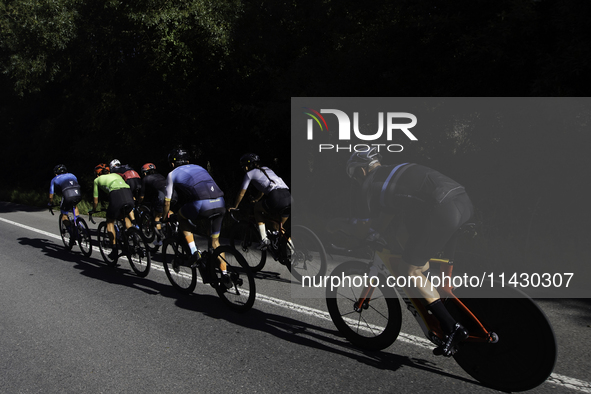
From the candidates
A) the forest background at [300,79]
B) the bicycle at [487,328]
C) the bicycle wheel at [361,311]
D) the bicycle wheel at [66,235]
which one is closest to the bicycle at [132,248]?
the bicycle wheel at [66,235]

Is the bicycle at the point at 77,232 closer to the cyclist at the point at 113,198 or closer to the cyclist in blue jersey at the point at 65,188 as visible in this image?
the cyclist in blue jersey at the point at 65,188

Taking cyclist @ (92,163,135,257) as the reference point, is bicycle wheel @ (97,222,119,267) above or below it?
below

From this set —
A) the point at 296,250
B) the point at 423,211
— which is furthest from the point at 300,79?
the point at 423,211

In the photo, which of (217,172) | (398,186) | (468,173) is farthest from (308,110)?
(398,186)

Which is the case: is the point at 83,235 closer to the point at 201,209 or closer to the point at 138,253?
the point at 138,253

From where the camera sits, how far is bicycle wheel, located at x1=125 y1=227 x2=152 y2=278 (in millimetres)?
6953

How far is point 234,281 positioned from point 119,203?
3.41 meters

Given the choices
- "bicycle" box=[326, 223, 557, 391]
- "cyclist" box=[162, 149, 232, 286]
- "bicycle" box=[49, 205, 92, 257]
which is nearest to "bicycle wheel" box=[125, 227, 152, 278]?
"cyclist" box=[162, 149, 232, 286]

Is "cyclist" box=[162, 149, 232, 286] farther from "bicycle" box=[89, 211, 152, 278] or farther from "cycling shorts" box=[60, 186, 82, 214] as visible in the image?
"cycling shorts" box=[60, 186, 82, 214]

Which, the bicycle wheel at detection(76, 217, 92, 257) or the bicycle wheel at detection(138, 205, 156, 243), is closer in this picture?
the bicycle wheel at detection(76, 217, 92, 257)

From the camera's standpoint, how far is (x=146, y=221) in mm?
10094

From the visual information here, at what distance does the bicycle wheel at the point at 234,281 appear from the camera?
16.9 ft

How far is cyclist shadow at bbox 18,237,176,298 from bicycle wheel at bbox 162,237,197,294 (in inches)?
6.4

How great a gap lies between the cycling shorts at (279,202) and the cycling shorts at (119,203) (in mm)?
2749
